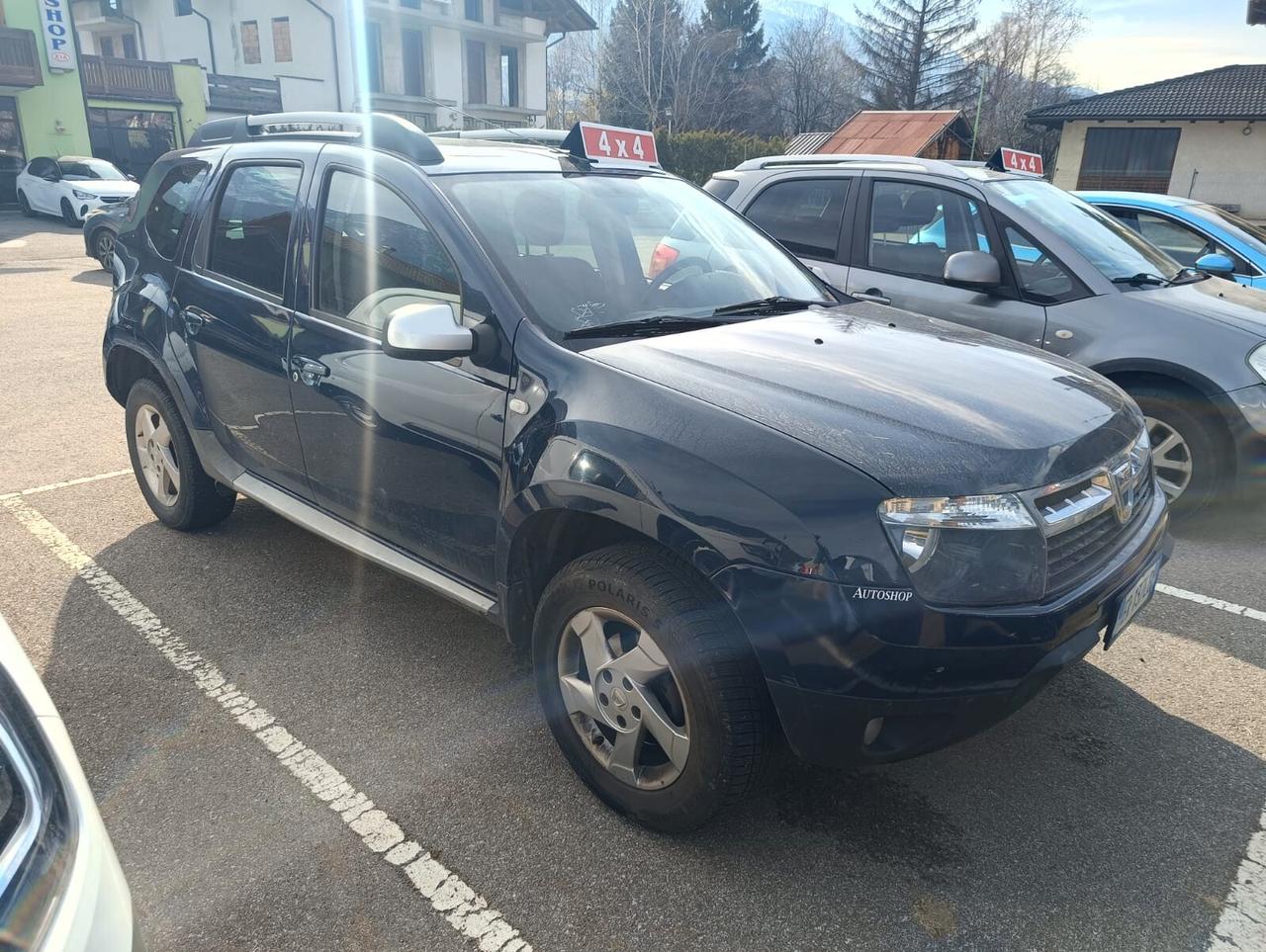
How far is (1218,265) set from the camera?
19.9 ft

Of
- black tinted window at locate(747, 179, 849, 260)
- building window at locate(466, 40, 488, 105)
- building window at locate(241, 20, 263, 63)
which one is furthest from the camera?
building window at locate(466, 40, 488, 105)

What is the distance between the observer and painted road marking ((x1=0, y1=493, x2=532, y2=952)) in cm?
219

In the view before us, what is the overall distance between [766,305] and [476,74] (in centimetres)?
4198

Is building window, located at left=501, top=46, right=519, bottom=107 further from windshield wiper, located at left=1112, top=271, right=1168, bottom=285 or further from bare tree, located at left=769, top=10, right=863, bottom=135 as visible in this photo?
windshield wiper, located at left=1112, top=271, right=1168, bottom=285

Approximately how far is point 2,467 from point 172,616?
256 centimetres

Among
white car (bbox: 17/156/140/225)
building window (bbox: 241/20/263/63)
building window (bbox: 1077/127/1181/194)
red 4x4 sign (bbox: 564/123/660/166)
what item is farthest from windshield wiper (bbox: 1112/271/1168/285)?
building window (bbox: 241/20/263/63)

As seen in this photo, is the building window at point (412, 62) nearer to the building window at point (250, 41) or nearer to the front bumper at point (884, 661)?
the building window at point (250, 41)

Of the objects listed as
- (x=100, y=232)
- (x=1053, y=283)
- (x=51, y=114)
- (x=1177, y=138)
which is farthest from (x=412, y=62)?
(x=1053, y=283)

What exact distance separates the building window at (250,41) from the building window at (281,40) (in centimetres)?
105

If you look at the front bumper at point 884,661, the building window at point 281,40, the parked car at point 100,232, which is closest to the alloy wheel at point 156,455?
the front bumper at point 884,661

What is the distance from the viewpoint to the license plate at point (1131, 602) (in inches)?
93.8

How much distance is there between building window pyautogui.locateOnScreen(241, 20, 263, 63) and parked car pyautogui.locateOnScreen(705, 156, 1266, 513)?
126ft

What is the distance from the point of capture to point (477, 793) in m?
2.62

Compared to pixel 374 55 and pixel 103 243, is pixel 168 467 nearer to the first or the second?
pixel 103 243
